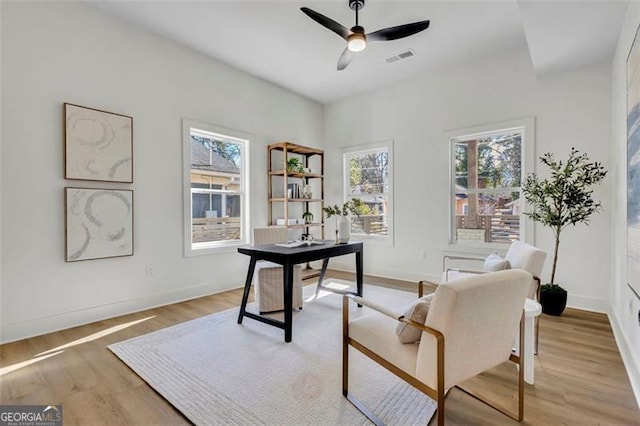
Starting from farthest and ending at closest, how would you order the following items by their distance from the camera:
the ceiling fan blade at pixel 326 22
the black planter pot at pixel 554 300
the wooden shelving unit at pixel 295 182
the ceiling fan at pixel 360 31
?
the wooden shelving unit at pixel 295 182
the black planter pot at pixel 554 300
the ceiling fan at pixel 360 31
the ceiling fan blade at pixel 326 22

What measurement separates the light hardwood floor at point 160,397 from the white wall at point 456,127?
1051mm

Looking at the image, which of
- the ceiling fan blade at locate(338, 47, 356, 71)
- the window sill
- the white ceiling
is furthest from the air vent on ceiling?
the window sill

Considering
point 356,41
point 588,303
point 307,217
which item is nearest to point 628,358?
point 588,303

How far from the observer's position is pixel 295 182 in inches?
210

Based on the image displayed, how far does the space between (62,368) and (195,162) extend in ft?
8.49

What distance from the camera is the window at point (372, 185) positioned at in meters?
4.95

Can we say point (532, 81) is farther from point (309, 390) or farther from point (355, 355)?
point (309, 390)

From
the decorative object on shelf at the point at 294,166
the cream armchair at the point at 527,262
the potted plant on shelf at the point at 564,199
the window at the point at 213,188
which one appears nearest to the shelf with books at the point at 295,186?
the decorative object on shelf at the point at 294,166

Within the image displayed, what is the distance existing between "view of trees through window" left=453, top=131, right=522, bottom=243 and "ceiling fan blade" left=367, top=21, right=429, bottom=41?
2.06m

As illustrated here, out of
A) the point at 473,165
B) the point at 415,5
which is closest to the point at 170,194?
the point at 415,5

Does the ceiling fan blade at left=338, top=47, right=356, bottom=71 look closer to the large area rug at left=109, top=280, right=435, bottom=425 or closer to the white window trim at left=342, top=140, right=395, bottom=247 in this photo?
the white window trim at left=342, top=140, right=395, bottom=247

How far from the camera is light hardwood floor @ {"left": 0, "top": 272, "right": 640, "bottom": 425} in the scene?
1664mm

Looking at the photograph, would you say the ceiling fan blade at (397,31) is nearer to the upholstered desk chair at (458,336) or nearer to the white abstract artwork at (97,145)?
the upholstered desk chair at (458,336)

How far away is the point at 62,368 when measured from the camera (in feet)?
7.11
